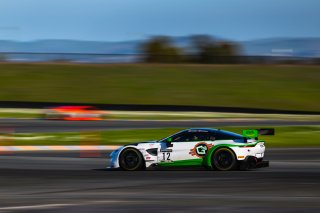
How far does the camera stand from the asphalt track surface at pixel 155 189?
955cm

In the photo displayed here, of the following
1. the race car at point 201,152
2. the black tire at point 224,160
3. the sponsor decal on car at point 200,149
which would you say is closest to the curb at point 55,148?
the race car at point 201,152

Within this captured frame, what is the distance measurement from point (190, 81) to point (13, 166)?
32839mm

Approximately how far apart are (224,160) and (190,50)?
2132 inches

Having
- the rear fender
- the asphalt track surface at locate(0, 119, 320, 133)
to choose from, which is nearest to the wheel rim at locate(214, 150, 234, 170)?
the rear fender

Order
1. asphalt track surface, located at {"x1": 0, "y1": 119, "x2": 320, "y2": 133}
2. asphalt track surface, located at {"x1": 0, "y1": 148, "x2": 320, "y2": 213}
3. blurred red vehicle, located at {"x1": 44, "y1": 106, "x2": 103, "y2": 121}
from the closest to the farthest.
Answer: asphalt track surface, located at {"x1": 0, "y1": 148, "x2": 320, "y2": 213} → asphalt track surface, located at {"x1": 0, "y1": 119, "x2": 320, "y2": 133} → blurred red vehicle, located at {"x1": 44, "y1": 106, "x2": 103, "y2": 121}

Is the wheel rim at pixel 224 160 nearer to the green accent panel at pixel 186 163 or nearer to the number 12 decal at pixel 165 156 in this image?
the green accent panel at pixel 186 163

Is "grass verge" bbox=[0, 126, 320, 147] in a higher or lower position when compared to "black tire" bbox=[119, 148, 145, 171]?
higher

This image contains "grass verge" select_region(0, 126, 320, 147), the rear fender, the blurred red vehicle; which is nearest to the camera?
the rear fender

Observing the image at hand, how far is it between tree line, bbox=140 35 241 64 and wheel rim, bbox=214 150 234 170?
46.4m

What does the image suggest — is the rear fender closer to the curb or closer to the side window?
the side window

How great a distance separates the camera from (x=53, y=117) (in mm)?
33719

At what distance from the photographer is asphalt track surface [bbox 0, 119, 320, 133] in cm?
2855

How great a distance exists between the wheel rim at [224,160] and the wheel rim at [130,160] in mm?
1787

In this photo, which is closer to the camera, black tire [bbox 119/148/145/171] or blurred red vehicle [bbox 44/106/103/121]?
A: black tire [bbox 119/148/145/171]
